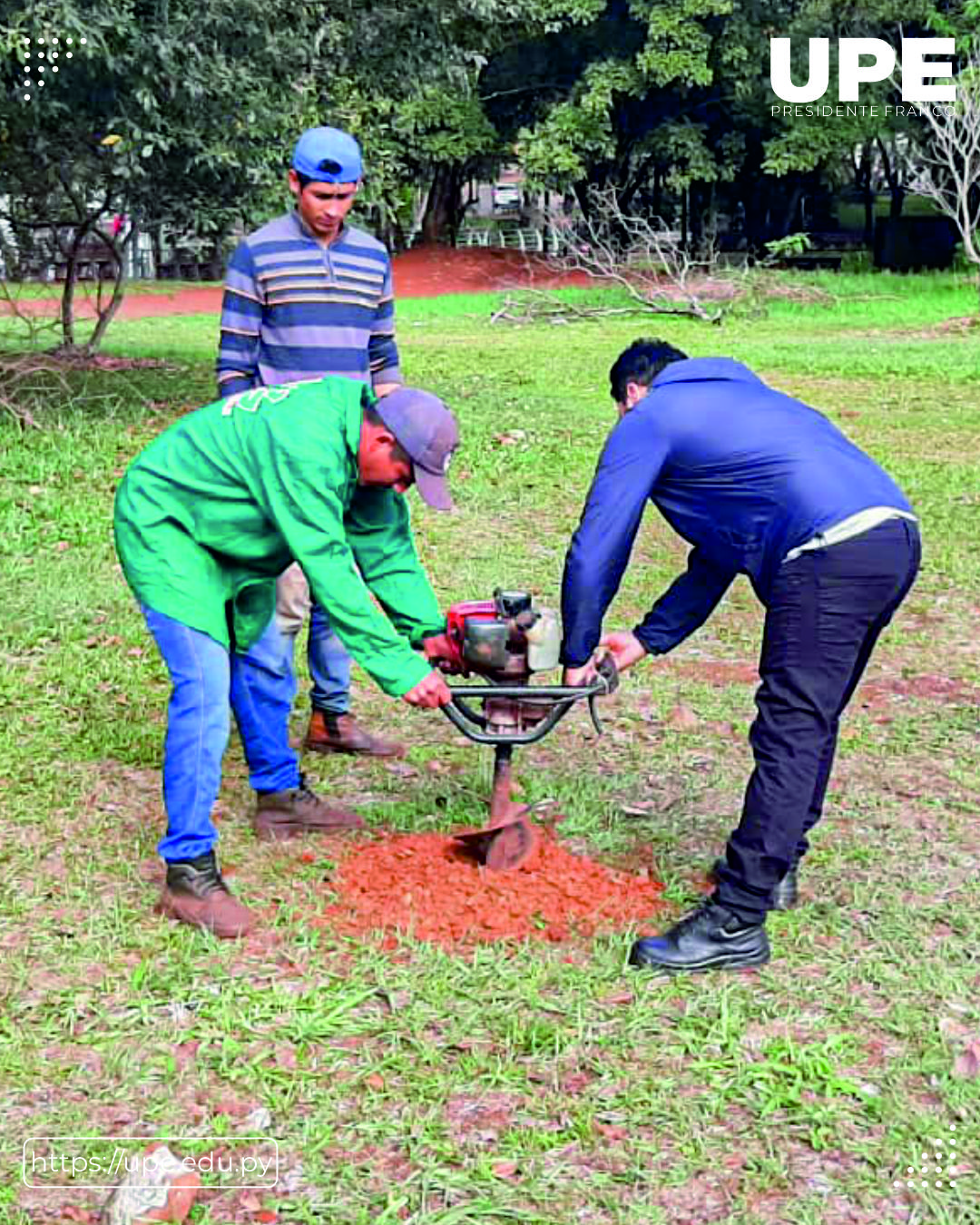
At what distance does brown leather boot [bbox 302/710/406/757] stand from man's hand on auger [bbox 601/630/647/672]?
1.40m

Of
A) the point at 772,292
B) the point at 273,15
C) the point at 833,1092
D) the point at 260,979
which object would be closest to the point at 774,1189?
the point at 833,1092

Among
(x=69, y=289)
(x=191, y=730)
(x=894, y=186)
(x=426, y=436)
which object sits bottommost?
(x=191, y=730)

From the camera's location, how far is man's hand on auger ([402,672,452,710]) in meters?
3.71

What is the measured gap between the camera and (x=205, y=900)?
3992 millimetres

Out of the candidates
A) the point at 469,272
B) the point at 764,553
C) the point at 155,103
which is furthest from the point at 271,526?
the point at 469,272

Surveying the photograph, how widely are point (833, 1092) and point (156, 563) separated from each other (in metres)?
2.04

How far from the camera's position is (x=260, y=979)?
3.79 metres

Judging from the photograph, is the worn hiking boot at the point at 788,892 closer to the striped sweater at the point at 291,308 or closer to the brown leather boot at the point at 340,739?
the brown leather boot at the point at 340,739

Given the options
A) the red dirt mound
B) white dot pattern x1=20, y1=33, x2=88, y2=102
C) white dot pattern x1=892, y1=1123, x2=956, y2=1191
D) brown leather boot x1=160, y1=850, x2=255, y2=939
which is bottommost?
white dot pattern x1=892, y1=1123, x2=956, y2=1191

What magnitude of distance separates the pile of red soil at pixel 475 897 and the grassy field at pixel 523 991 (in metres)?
0.09

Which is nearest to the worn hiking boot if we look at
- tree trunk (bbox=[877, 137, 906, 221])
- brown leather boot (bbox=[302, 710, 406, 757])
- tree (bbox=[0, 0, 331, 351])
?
brown leather boot (bbox=[302, 710, 406, 757])

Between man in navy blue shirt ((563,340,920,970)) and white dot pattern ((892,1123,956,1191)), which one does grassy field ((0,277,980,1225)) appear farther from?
man in navy blue shirt ((563,340,920,970))

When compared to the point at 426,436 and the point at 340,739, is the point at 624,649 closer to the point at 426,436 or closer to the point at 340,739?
the point at 426,436

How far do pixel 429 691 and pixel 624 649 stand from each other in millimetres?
709
